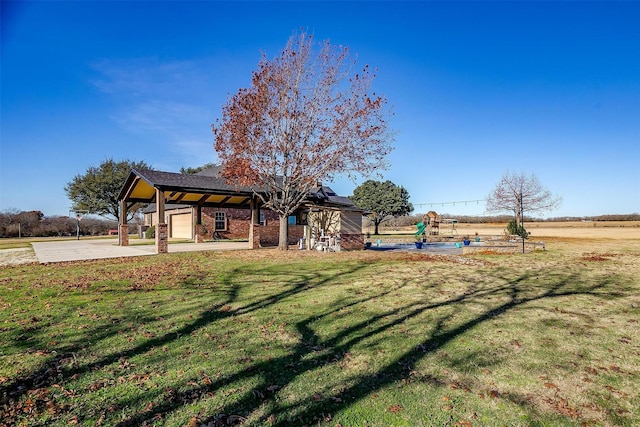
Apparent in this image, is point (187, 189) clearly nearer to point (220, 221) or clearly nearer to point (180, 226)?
point (220, 221)

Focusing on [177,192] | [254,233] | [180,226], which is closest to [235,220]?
[180,226]

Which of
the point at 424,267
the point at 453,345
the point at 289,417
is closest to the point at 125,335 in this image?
the point at 289,417

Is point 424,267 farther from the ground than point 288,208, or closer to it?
closer to it

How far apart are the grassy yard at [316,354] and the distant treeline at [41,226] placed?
35272 millimetres

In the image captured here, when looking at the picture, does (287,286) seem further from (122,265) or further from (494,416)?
(122,265)

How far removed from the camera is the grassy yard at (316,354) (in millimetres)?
2824

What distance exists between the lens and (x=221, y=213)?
2716 centimetres

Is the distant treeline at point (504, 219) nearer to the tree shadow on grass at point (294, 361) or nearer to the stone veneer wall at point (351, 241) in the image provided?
the stone veneer wall at point (351, 241)

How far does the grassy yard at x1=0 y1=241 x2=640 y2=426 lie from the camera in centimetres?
282

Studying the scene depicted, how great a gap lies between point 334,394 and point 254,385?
0.78 meters

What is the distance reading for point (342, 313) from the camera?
5.66m

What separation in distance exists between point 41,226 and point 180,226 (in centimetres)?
1961

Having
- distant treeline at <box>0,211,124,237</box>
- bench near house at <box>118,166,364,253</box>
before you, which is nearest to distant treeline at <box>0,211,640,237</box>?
distant treeline at <box>0,211,124,237</box>

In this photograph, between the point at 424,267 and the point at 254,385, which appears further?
the point at 424,267
